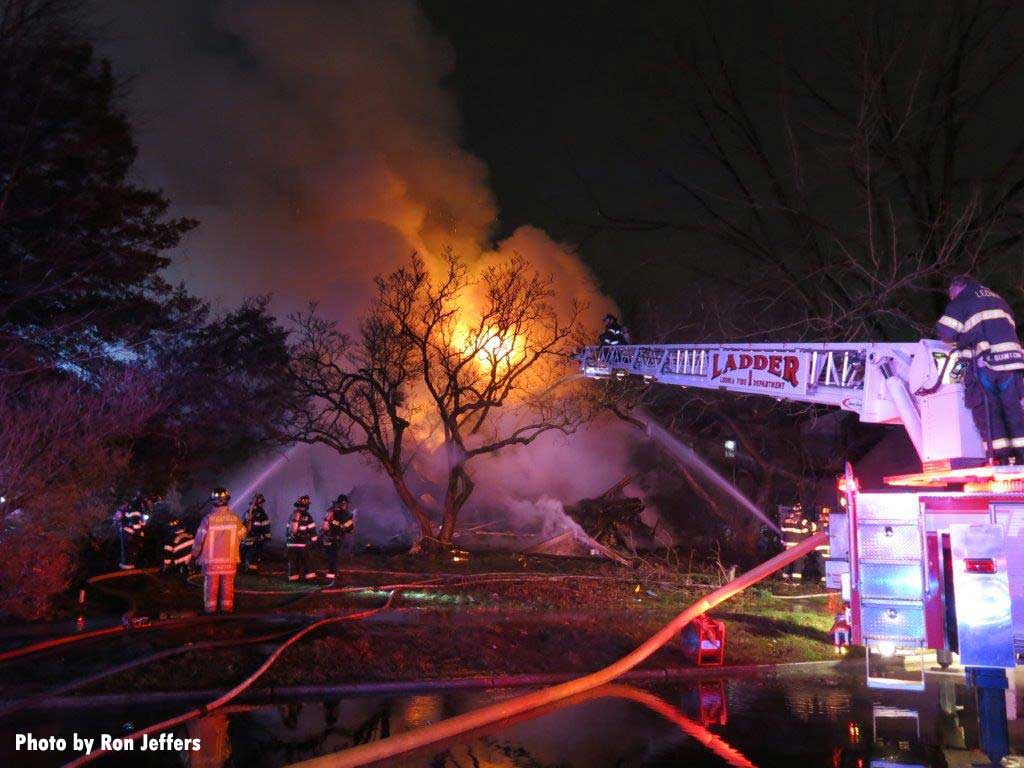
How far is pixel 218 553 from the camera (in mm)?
10602

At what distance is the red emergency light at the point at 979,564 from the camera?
5.34 meters

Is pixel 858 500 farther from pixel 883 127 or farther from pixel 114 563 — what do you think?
pixel 114 563

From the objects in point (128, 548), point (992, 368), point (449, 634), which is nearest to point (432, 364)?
point (128, 548)

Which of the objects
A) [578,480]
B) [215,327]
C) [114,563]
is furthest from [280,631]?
[578,480]

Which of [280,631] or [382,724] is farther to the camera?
[280,631]

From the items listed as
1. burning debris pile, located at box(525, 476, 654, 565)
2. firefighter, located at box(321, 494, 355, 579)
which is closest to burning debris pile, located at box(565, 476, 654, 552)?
burning debris pile, located at box(525, 476, 654, 565)

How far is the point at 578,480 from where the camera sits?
30.3 metres

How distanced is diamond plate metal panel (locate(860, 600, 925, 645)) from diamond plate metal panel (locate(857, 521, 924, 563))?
0.32 meters

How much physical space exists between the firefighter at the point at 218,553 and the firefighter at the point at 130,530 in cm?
553

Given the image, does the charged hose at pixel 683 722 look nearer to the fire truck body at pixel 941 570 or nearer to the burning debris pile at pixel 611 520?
the fire truck body at pixel 941 570

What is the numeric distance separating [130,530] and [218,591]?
5.98 metres

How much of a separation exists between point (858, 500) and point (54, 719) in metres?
6.44

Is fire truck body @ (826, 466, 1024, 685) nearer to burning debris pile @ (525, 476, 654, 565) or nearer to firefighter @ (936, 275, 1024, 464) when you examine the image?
firefighter @ (936, 275, 1024, 464)

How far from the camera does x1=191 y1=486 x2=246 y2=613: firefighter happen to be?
10578mm
